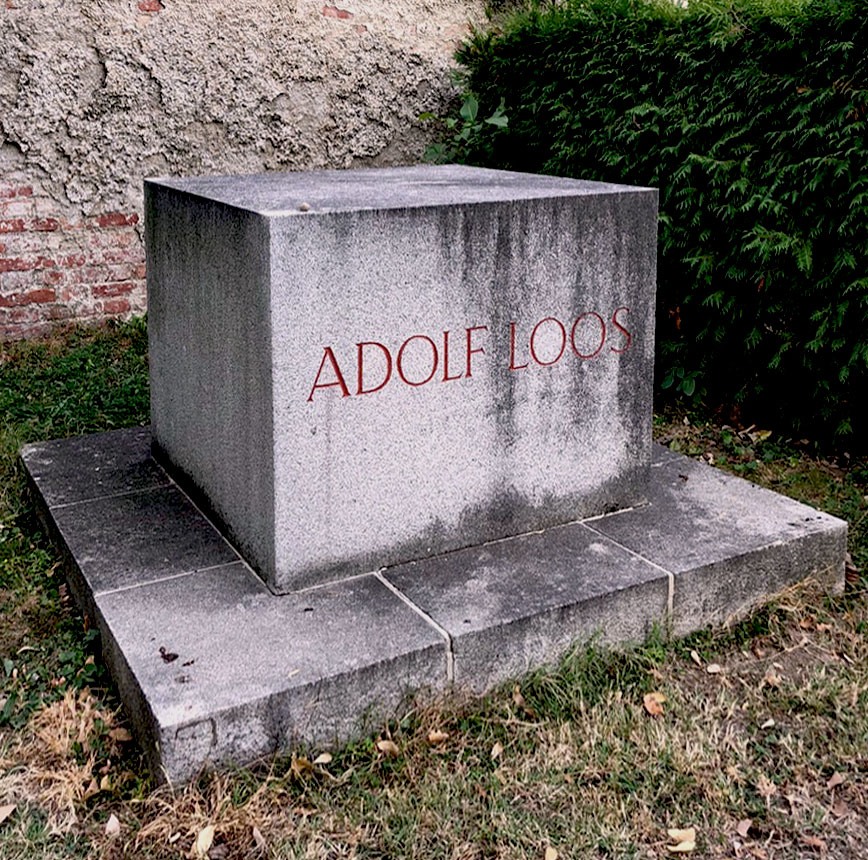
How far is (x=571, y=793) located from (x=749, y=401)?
3.15 meters

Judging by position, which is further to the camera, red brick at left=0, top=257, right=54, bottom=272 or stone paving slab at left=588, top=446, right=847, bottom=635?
red brick at left=0, top=257, right=54, bottom=272

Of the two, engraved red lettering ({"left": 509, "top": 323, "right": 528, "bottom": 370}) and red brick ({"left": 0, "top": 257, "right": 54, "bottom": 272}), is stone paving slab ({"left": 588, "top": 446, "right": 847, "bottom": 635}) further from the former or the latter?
red brick ({"left": 0, "top": 257, "right": 54, "bottom": 272})

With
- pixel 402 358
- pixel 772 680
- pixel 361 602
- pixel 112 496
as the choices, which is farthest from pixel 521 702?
pixel 112 496

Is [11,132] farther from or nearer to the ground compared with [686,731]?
farther from the ground

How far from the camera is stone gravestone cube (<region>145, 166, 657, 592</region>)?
3.16 meters

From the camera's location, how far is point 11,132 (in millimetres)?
6125

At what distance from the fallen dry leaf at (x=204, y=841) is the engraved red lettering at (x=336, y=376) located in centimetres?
119

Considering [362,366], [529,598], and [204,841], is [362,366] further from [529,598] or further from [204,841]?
[204,841]

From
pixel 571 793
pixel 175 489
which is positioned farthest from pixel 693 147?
pixel 571 793

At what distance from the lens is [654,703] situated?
312 centimetres

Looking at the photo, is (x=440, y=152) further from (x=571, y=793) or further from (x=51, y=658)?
(x=571, y=793)

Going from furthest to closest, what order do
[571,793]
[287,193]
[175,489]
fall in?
1. [175,489]
2. [287,193]
3. [571,793]

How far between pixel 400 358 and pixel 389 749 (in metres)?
1.13

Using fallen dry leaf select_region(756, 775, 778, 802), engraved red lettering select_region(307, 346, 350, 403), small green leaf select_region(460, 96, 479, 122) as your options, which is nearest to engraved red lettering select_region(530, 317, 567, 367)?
engraved red lettering select_region(307, 346, 350, 403)
